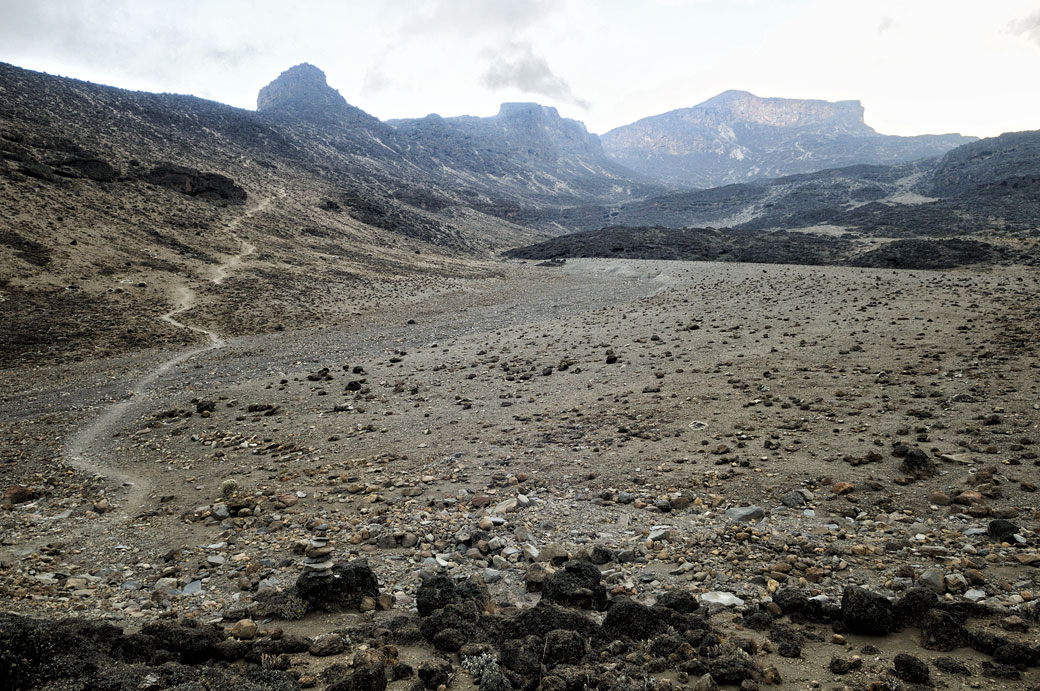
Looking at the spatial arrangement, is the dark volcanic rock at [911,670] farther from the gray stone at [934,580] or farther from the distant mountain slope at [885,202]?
the distant mountain slope at [885,202]

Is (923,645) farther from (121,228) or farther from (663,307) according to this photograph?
(121,228)

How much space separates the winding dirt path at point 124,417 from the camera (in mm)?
8406

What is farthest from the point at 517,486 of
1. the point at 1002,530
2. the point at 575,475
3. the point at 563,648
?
the point at 1002,530

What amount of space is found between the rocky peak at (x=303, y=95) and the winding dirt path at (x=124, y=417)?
421 ft

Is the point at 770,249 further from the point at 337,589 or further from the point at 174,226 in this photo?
the point at 174,226

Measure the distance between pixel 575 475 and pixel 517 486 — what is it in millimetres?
913

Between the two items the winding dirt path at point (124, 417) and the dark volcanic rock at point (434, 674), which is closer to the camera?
the dark volcanic rock at point (434, 674)

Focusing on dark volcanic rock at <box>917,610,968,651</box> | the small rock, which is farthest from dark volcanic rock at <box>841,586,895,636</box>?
the small rock

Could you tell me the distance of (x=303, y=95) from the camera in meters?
157

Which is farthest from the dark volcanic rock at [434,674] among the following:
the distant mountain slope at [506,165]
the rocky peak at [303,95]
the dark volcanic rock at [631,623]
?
the rocky peak at [303,95]

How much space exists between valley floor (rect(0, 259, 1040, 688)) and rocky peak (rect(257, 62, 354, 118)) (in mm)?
141039

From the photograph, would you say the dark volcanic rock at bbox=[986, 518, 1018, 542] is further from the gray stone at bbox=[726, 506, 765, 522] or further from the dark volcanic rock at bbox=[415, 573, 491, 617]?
the dark volcanic rock at bbox=[415, 573, 491, 617]

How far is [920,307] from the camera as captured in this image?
54.6 feet

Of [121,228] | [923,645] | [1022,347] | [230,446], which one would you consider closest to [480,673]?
[923,645]
